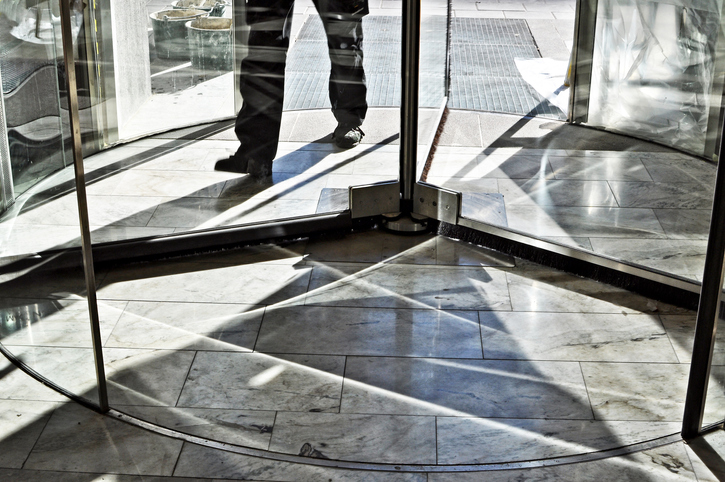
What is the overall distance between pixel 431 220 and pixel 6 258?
163 centimetres

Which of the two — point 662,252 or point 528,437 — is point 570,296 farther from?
point 528,437

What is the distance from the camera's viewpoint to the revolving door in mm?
2389

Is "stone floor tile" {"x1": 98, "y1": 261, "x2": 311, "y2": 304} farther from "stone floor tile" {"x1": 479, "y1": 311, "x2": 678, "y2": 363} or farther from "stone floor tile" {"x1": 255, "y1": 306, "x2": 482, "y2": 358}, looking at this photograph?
"stone floor tile" {"x1": 479, "y1": 311, "x2": 678, "y2": 363}

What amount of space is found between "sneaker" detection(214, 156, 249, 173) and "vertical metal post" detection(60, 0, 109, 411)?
1.00 metres

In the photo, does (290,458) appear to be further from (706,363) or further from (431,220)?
(431,220)

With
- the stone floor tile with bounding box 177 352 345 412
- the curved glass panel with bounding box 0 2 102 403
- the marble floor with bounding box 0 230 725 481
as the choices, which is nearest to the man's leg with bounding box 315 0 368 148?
the marble floor with bounding box 0 230 725 481

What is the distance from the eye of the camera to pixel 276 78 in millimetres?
3004

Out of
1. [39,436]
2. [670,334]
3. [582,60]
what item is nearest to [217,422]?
[39,436]

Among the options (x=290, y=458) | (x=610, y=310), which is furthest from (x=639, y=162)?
(x=290, y=458)

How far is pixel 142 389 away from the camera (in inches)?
92.2

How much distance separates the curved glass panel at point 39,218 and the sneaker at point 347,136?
3.32 feet

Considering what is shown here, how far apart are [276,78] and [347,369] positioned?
45.2 inches

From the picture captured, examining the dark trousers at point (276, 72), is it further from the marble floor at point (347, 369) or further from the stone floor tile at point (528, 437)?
the stone floor tile at point (528, 437)

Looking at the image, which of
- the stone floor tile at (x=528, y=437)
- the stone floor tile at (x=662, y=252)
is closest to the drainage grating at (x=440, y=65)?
the stone floor tile at (x=662, y=252)
